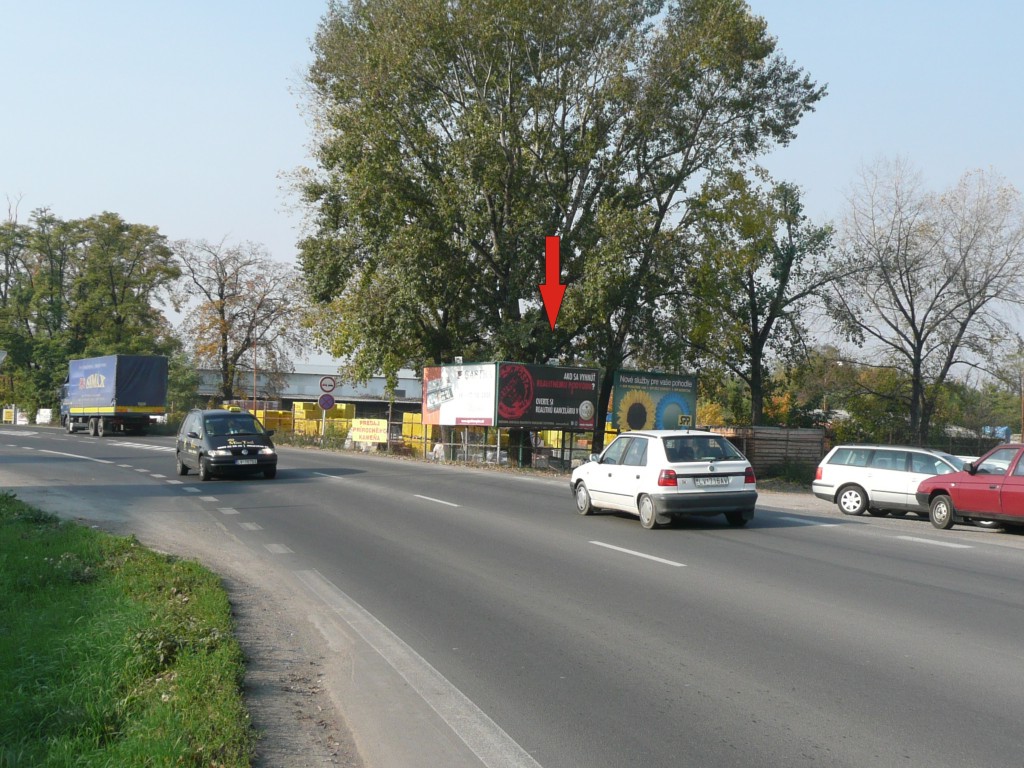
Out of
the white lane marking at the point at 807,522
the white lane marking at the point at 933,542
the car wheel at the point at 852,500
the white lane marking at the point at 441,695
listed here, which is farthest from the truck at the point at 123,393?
the white lane marking at the point at 441,695

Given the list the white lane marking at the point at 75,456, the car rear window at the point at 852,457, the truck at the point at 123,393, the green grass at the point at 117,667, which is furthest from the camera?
the truck at the point at 123,393

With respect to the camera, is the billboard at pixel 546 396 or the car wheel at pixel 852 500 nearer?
the car wheel at pixel 852 500

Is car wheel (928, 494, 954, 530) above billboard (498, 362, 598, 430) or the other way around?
the other way around

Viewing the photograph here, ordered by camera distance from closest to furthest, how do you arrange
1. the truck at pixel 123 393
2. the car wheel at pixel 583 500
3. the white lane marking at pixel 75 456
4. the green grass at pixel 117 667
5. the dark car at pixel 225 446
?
the green grass at pixel 117 667 → the car wheel at pixel 583 500 → the dark car at pixel 225 446 → the white lane marking at pixel 75 456 → the truck at pixel 123 393

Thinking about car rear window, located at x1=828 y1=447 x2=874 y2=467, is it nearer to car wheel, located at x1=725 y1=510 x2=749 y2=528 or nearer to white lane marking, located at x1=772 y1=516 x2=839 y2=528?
white lane marking, located at x1=772 y1=516 x2=839 y2=528

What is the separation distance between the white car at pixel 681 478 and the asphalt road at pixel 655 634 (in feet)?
1.33

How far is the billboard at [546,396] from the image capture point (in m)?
36.0

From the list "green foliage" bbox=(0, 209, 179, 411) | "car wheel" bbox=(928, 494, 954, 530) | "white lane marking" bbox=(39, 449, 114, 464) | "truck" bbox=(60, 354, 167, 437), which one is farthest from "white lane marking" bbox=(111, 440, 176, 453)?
"green foliage" bbox=(0, 209, 179, 411)

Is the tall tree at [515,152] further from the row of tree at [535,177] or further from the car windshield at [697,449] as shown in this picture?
the car windshield at [697,449]

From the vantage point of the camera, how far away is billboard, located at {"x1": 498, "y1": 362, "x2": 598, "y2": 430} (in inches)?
1416

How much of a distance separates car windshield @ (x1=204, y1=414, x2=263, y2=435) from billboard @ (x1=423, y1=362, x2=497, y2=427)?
38.2 ft

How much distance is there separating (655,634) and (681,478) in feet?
24.4

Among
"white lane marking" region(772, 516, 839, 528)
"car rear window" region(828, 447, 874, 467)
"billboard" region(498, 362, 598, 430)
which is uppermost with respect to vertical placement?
"billboard" region(498, 362, 598, 430)

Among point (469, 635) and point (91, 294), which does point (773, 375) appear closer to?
point (469, 635)
